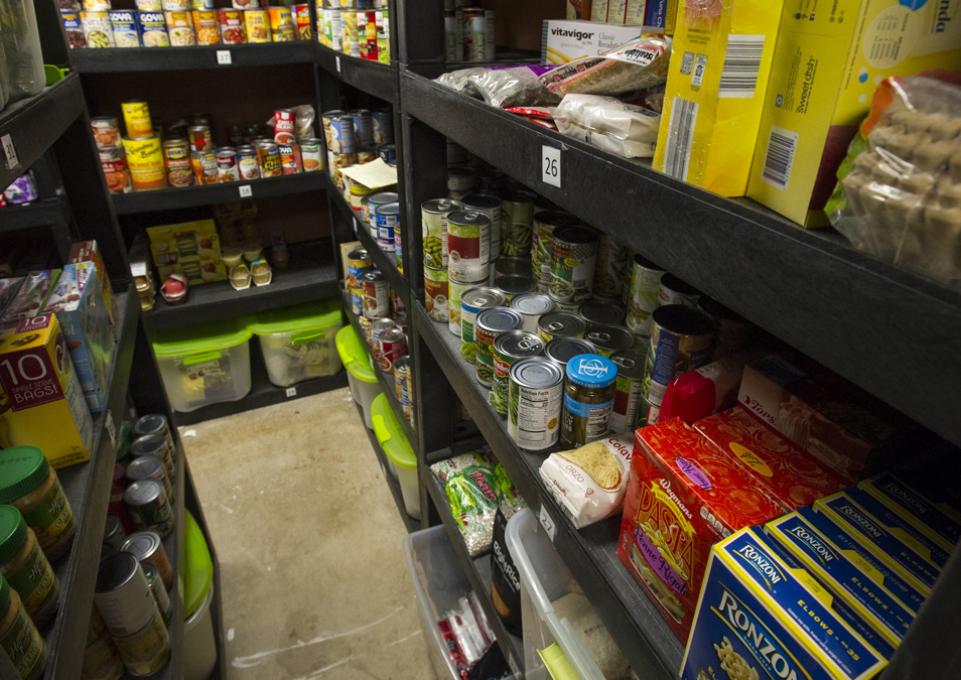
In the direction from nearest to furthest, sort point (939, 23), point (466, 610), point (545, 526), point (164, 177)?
1. point (939, 23)
2. point (545, 526)
3. point (466, 610)
4. point (164, 177)

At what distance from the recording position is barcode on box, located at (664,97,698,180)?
1.67ft

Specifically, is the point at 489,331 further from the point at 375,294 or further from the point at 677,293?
the point at 375,294

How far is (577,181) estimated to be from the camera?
0.66 meters

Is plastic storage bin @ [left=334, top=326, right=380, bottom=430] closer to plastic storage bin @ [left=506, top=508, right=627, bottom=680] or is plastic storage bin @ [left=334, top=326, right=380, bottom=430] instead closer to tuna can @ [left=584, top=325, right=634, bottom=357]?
plastic storage bin @ [left=506, top=508, right=627, bottom=680]

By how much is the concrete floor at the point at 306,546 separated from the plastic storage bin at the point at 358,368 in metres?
0.15

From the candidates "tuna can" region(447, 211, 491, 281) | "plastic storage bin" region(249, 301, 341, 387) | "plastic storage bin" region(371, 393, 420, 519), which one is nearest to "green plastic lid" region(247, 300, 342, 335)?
"plastic storage bin" region(249, 301, 341, 387)

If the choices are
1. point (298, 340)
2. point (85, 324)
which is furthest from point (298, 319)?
point (85, 324)

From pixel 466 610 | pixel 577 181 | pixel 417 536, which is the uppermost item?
pixel 577 181

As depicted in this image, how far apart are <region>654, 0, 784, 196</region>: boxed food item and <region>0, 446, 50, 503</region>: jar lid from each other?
2.92 ft

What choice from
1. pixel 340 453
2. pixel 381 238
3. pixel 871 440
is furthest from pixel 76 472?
pixel 340 453

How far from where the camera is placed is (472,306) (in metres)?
1.18

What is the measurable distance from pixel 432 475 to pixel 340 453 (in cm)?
101

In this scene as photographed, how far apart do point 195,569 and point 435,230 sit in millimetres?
1187

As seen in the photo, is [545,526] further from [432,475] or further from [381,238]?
[381,238]
